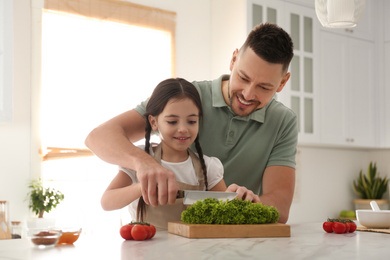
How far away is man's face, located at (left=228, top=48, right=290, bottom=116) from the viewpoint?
186cm

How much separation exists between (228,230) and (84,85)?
2743 mm

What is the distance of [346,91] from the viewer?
4.86 metres

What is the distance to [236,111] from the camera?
2088 mm

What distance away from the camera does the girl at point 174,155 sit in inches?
71.0

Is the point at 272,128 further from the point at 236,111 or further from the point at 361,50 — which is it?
the point at 361,50

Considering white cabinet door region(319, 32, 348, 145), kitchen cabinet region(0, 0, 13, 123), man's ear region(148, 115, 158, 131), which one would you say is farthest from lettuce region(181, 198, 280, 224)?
white cabinet door region(319, 32, 348, 145)

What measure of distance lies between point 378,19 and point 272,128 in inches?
140

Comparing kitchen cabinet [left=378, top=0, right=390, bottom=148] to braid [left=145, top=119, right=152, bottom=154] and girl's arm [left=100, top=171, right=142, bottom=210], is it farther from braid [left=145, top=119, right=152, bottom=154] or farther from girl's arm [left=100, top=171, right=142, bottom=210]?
girl's arm [left=100, top=171, right=142, bottom=210]

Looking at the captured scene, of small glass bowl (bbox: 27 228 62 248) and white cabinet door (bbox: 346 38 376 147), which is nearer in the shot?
small glass bowl (bbox: 27 228 62 248)

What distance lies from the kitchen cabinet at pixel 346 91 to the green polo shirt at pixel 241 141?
265cm

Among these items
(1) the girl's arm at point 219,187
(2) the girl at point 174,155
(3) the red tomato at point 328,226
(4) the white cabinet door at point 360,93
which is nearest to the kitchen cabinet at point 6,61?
(2) the girl at point 174,155

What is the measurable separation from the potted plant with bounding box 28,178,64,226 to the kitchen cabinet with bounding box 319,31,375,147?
2.39 m

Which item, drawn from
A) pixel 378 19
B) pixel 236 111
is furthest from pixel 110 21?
pixel 378 19

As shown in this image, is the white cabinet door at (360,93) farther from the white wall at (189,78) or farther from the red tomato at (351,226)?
the red tomato at (351,226)
